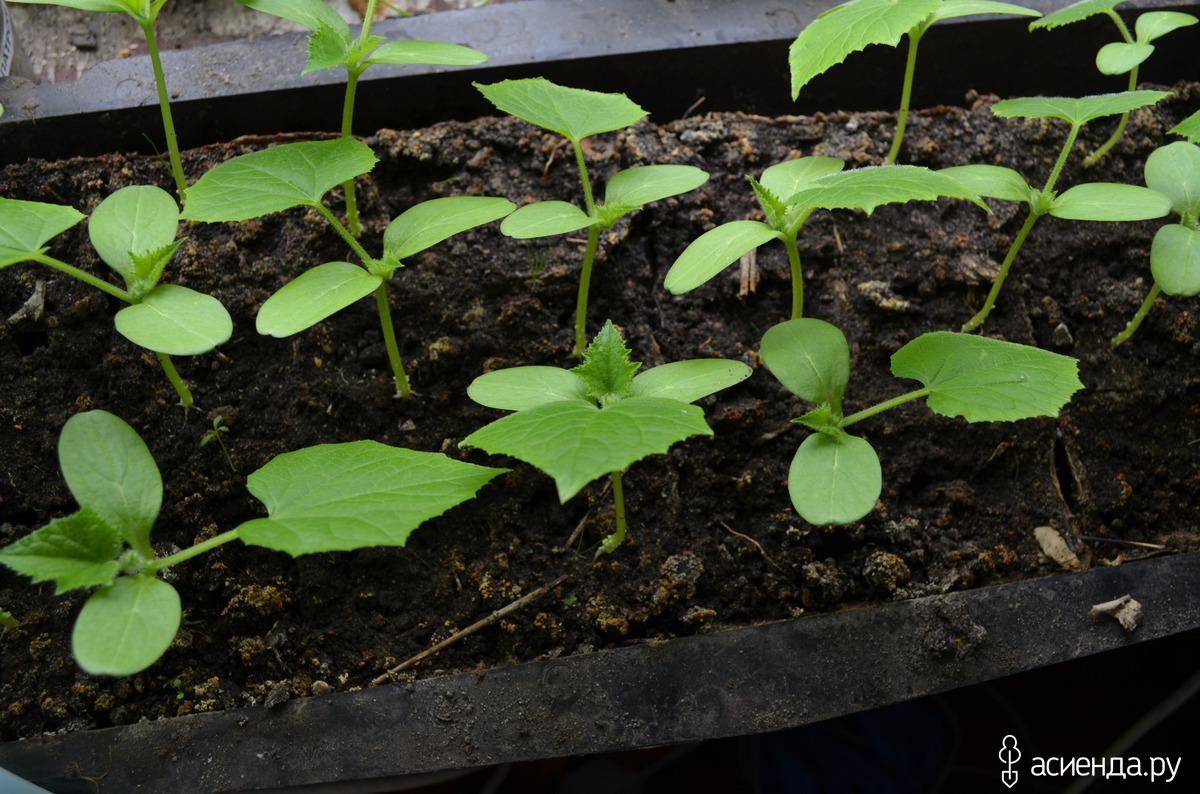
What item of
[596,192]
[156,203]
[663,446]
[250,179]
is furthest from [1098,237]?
[156,203]

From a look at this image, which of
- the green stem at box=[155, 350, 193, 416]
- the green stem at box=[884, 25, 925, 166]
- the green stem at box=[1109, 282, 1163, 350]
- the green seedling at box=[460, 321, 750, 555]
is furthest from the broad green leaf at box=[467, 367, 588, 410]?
the green stem at box=[1109, 282, 1163, 350]

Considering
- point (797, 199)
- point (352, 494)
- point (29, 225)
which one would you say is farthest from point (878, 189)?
point (29, 225)

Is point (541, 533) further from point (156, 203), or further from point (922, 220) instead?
point (922, 220)

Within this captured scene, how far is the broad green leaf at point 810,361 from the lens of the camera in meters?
0.88

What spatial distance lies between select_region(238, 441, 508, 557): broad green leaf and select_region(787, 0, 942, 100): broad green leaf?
0.54m

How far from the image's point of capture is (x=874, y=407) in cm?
86

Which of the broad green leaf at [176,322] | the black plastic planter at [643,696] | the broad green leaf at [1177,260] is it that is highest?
the broad green leaf at [176,322]

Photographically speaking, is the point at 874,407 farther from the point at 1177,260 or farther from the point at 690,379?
the point at 1177,260

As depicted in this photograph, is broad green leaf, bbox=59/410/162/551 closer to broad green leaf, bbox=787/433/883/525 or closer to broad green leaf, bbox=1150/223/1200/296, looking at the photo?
broad green leaf, bbox=787/433/883/525

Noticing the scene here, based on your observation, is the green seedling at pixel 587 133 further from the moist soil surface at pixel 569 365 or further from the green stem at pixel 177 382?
the green stem at pixel 177 382

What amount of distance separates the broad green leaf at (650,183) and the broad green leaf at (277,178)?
260 mm

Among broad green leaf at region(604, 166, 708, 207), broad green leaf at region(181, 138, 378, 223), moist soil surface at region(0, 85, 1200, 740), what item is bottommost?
moist soil surface at region(0, 85, 1200, 740)

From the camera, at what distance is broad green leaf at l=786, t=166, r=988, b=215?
777 mm

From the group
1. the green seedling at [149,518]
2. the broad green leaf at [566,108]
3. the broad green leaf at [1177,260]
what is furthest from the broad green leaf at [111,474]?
the broad green leaf at [1177,260]
